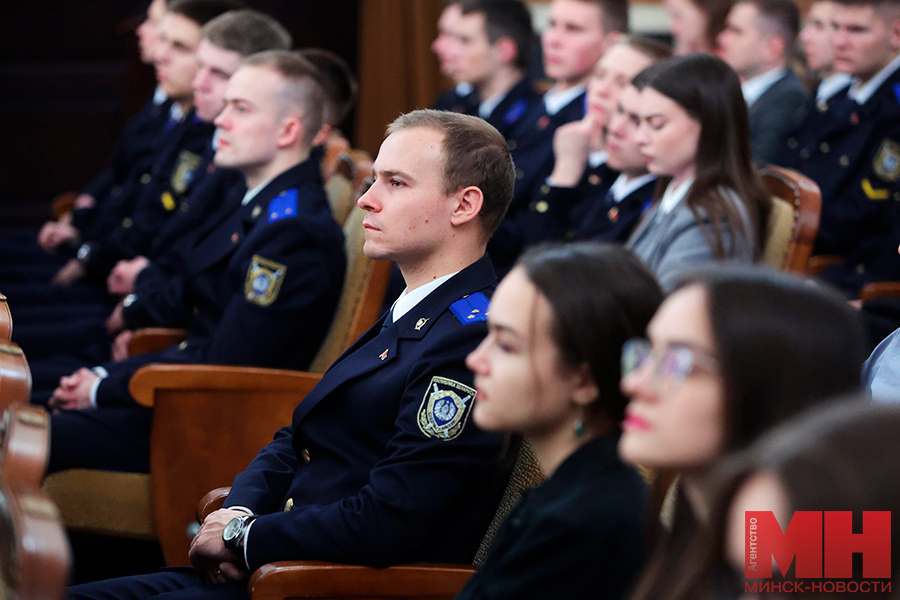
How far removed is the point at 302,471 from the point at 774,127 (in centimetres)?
287

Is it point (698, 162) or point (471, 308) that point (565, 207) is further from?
point (471, 308)

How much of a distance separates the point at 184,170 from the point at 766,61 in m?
2.31

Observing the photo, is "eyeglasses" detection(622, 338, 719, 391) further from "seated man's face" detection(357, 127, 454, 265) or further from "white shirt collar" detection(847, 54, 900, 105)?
"white shirt collar" detection(847, 54, 900, 105)

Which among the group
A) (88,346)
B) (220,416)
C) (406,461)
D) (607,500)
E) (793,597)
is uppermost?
(793,597)

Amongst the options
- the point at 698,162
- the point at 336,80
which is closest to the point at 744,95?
the point at 698,162

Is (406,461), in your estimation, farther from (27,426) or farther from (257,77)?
(257,77)

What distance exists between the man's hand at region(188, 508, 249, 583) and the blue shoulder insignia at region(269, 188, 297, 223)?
894 millimetres

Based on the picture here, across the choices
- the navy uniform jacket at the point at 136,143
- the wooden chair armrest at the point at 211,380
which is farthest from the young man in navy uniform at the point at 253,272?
the navy uniform jacket at the point at 136,143

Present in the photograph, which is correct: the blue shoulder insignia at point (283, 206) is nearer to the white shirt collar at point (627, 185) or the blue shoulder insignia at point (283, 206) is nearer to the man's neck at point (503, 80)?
the white shirt collar at point (627, 185)

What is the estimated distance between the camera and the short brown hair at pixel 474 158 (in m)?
1.54

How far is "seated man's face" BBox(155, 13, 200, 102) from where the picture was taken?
3.56 m

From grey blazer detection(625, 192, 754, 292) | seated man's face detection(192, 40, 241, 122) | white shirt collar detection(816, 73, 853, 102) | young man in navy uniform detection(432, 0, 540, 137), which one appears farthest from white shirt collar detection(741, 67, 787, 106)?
seated man's face detection(192, 40, 241, 122)

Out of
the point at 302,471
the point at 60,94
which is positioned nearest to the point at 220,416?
the point at 302,471

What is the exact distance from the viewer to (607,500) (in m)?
Result: 0.99
